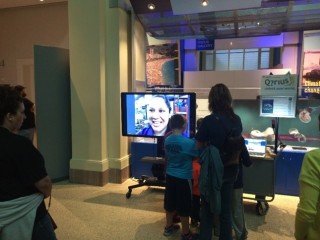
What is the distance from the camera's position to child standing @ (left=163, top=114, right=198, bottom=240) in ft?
8.37

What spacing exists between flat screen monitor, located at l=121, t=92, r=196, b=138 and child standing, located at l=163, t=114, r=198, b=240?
2.21 ft

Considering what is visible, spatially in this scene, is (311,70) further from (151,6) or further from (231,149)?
(231,149)

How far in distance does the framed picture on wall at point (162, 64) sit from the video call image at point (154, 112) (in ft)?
4.26

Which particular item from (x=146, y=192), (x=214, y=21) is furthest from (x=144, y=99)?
(x=214, y=21)

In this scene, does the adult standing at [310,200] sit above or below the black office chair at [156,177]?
above

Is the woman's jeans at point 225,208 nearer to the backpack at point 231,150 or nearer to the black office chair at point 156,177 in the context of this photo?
the backpack at point 231,150

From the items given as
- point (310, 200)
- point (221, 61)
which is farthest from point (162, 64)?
point (310, 200)

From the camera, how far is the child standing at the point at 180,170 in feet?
8.37

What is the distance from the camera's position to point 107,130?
4.26 meters

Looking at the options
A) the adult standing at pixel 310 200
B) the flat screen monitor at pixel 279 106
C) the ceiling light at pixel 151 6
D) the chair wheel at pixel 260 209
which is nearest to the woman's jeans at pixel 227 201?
the chair wheel at pixel 260 209

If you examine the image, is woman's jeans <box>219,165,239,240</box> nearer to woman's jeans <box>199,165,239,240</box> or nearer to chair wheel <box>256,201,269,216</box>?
woman's jeans <box>199,165,239,240</box>

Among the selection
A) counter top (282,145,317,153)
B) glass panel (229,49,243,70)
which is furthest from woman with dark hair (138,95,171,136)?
glass panel (229,49,243,70)

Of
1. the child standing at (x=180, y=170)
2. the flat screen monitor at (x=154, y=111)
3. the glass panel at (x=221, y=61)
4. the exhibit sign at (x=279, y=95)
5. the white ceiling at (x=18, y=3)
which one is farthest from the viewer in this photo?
the white ceiling at (x=18, y=3)

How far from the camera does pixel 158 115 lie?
349cm
